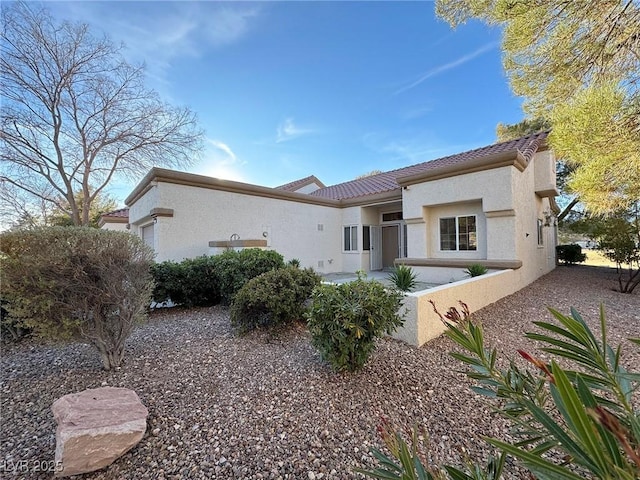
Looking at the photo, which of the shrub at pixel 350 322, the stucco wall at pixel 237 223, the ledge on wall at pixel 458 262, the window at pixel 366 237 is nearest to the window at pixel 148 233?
the stucco wall at pixel 237 223

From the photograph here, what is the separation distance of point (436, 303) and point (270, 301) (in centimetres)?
312

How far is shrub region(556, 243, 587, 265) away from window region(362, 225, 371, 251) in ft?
40.4

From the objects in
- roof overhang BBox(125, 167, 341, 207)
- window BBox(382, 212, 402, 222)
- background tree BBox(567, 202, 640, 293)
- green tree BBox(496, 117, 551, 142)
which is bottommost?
background tree BBox(567, 202, 640, 293)

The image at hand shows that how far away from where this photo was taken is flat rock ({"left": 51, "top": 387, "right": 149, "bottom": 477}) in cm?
232

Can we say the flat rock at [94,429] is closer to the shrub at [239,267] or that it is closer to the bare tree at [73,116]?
the shrub at [239,267]

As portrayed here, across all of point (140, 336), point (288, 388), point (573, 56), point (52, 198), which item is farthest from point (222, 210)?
point (52, 198)

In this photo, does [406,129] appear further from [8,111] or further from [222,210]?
[8,111]

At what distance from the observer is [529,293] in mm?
8609

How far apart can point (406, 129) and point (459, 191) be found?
21.2 ft

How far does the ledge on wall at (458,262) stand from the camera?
8.66 m

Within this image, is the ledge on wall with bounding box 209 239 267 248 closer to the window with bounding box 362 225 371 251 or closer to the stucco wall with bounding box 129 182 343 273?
the stucco wall with bounding box 129 182 343 273

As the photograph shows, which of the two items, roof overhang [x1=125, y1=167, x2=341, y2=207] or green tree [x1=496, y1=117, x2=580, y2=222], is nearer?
roof overhang [x1=125, y1=167, x2=341, y2=207]

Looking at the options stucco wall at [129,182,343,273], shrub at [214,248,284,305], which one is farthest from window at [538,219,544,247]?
shrub at [214,248,284,305]

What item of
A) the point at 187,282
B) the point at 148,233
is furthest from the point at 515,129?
the point at 148,233
